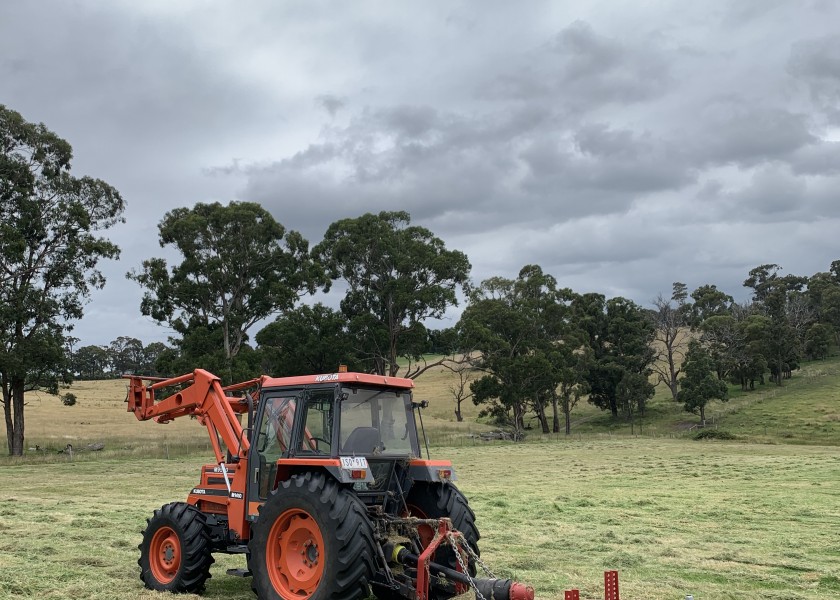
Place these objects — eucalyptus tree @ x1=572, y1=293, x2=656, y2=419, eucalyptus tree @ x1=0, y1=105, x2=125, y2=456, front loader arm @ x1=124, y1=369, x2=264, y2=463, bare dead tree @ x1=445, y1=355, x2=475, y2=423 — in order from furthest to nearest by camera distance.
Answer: eucalyptus tree @ x1=572, y1=293, x2=656, y2=419 < bare dead tree @ x1=445, y1=355, x2=475, y2=423 < eucalyptus tree @ x1=0, y1=105, x2=125, y2=456 < front loader arm @ x1=124, y1=369, x2=264, y2=463

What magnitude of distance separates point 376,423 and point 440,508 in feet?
4.09

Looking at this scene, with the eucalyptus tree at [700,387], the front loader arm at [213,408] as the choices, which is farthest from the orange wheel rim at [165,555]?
the eucalyptus tree at [700,387]

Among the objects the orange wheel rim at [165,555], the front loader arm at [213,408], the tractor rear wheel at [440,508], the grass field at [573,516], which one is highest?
the front loader arm at [213,408]

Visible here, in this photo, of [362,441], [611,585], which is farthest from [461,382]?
[611,585]

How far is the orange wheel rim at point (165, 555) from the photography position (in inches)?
366

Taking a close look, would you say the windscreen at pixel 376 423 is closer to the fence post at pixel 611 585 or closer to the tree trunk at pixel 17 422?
the fence post at pixel 611 585

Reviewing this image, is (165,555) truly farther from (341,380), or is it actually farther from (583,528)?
(583,528)

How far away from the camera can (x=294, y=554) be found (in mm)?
7977

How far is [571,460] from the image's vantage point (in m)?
36.6

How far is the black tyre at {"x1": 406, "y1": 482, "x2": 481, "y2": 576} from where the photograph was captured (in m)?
8.71

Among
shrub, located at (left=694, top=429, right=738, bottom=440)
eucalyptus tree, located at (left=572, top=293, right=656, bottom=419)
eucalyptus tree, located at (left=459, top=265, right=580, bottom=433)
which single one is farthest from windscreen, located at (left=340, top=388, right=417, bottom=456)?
eucalyptus tree, located at (left=572, top=293, right=656, bottom=419)

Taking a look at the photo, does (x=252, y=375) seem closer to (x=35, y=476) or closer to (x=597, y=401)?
(x=35, y=476)

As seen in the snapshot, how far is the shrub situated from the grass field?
7.57 metres

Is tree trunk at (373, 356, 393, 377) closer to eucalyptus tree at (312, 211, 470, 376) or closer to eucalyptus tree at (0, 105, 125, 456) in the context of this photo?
eucalyptus tree at (312, 211, 470, 376)
